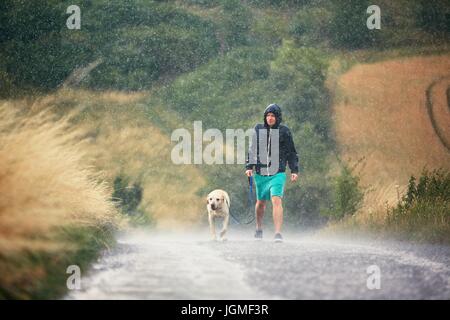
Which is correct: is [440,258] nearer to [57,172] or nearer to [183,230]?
[57,172]

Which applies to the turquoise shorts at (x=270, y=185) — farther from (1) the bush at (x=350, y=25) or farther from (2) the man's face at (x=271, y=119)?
(1) the bush at (x=350, y=25)

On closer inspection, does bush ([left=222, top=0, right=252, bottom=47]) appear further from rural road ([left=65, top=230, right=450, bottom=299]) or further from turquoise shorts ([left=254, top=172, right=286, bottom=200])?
rural road ([left=65, top=230, right=450, bottom=299])

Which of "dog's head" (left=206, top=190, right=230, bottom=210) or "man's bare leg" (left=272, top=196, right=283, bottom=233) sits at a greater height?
"dog's head" (left=206, top=190, right=230, bottom=210)

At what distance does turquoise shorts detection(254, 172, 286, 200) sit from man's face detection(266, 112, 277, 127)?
733mm

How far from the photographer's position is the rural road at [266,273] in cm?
657

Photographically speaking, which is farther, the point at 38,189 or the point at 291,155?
the point at 291,155

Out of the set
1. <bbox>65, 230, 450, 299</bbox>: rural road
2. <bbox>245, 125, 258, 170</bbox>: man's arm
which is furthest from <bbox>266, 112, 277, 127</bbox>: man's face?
<bbox>65, 230, 450, 299</bbox>: rural road

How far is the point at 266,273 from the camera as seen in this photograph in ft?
24.6

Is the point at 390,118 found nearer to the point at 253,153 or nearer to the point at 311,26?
the point at 311,26

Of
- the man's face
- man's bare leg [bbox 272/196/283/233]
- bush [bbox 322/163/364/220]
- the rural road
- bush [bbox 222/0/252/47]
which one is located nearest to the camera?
the rural road

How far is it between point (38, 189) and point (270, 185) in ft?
16.9

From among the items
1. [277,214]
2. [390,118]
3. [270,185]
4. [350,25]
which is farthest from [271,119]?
[350,25]

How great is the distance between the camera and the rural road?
259 inches
